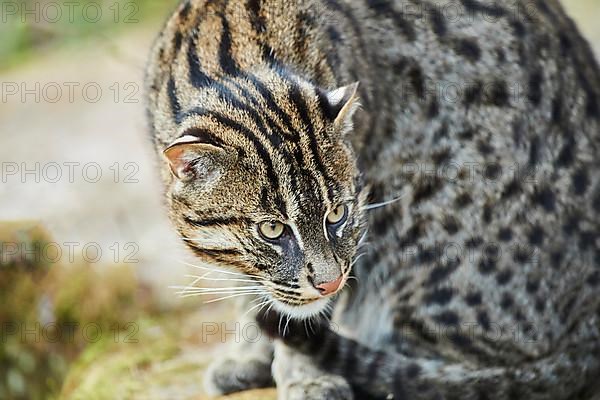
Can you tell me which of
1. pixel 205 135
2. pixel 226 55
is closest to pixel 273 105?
pixel 205 135

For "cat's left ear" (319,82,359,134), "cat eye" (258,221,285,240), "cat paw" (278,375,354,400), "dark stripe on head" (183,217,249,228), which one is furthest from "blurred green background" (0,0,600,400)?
"cat's left ear" (319,82,359,134)

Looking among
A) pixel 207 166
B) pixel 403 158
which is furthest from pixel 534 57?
pixel 207 166

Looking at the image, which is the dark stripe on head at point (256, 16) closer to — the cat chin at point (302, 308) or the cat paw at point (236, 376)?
the cat chin at point (302, 308)

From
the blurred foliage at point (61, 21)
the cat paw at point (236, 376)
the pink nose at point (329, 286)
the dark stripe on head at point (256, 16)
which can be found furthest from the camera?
the blurred foliage at point (61, 21)

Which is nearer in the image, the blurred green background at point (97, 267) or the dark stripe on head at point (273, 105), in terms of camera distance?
the dark stripe on head at point (273, 105)

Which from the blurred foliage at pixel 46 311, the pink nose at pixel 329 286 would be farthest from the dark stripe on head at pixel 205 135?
the blurred foliage at pixel 46 311

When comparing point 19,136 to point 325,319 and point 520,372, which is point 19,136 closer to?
point 325,319

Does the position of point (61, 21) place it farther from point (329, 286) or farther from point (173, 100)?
point (329, 286)
